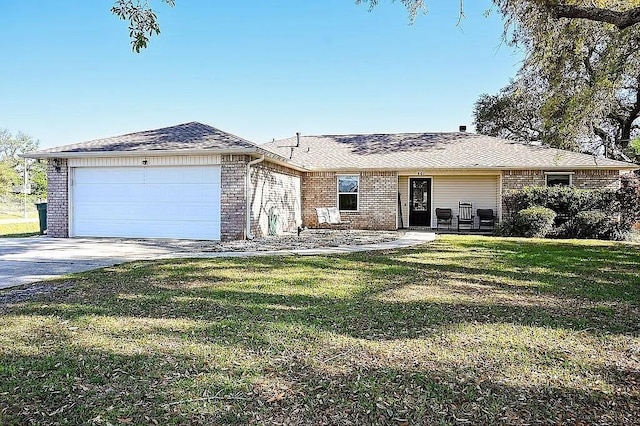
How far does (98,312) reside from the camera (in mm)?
4727

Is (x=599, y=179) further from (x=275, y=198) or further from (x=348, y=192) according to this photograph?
(x=275, y=198)

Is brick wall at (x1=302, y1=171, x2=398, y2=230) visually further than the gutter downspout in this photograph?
Yes

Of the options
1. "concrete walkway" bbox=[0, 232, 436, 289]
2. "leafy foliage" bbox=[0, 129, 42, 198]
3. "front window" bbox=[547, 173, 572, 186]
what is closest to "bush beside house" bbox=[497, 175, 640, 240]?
"front window" bbox=[547, 173, 572, 186]

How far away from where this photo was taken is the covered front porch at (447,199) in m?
17.4

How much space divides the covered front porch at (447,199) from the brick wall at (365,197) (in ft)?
2.71

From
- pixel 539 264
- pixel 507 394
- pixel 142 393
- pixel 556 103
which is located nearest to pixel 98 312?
pixel 142 393

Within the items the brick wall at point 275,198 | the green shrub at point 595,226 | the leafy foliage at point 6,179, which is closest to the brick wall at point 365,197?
the brick wall at point 275,198

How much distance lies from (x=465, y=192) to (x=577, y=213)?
13.4ft

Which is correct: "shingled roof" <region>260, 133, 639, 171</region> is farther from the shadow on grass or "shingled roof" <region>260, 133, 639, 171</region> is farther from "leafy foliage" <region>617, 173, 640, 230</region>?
the shadow on grass

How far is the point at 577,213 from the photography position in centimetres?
1491

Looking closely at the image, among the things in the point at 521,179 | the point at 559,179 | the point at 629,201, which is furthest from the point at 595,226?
the point at 521,179

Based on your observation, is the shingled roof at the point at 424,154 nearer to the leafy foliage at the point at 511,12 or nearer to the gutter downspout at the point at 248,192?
the gutter downspout at the point at 248,192

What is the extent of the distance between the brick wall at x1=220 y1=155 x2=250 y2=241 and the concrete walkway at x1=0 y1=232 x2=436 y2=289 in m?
1.85

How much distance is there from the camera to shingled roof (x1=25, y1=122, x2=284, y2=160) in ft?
39.7
